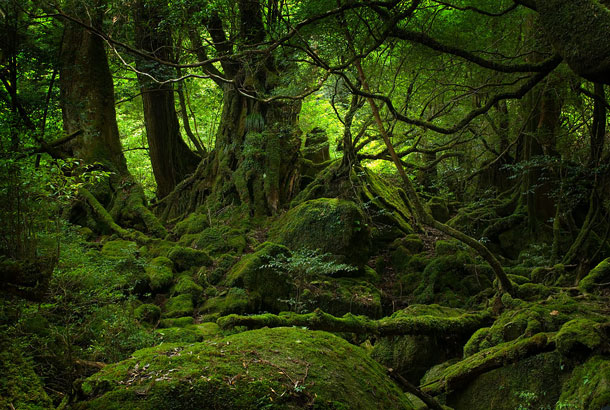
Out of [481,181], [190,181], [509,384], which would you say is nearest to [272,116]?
[190,181]

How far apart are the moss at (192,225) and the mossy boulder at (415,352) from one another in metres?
6.26

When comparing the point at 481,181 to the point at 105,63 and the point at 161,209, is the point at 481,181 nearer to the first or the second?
the point at 161,209

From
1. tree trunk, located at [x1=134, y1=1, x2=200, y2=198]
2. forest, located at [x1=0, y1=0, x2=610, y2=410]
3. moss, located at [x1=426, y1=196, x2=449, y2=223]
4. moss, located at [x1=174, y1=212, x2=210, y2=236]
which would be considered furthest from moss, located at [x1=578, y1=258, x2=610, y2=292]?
tree trunk, located at [x1=134, y1=1, x2=200, y2=198]

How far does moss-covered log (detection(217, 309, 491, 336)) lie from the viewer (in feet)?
15.0

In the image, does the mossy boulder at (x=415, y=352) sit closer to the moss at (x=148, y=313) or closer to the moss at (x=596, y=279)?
the moss at (x=596, y=279)

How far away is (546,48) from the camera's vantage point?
250 inches

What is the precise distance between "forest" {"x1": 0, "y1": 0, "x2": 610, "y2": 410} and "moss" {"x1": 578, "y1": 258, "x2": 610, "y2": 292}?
0.02m

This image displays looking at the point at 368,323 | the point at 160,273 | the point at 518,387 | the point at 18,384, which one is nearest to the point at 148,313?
the point at 160,273

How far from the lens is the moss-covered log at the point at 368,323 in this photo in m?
4.59

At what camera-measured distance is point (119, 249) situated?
8398 mm

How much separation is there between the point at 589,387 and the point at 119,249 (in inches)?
303

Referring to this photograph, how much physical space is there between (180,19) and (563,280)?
7.98m

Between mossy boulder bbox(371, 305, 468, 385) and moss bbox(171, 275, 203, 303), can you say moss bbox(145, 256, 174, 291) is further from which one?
mossy boulder bbox(371, 305, 468, 385)

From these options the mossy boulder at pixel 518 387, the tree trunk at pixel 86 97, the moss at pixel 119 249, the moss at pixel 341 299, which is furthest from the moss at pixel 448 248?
the tree trunk at pixel 86 97
